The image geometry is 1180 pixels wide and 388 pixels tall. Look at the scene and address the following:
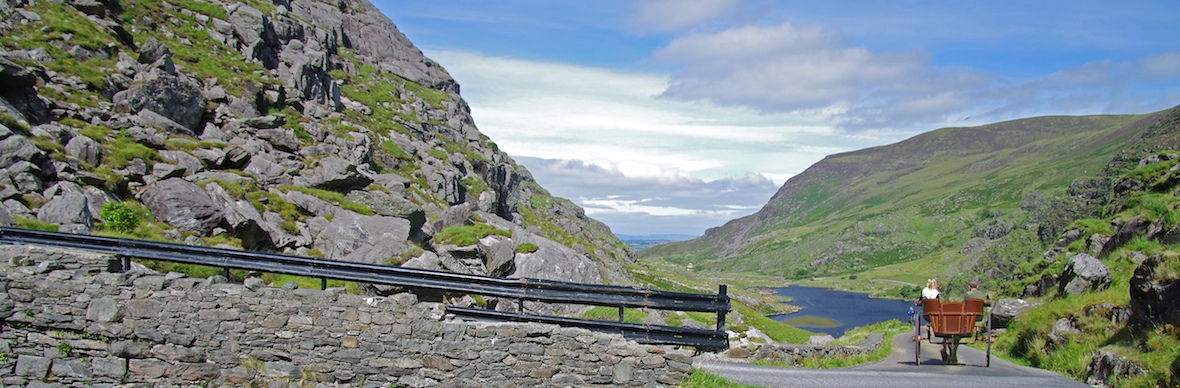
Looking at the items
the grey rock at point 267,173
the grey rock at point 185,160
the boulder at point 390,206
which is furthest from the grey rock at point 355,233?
the grey rock at point 185,160

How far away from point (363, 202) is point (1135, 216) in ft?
95.4

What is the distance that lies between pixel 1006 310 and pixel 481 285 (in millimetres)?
18051

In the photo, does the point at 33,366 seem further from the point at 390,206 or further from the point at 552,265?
the point at 390,206

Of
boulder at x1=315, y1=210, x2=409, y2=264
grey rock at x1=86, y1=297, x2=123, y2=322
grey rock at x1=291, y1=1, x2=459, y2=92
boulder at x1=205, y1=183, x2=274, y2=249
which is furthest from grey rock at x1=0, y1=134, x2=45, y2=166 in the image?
grey rock at x1=291, y1=1, x2=459, y2=92

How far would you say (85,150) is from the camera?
20.8m

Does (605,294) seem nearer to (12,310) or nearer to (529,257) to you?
(12,310)

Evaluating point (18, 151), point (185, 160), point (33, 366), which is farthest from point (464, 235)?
point (33, 366)

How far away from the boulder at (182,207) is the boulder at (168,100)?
9521 millimetres

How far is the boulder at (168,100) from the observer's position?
27.6 m

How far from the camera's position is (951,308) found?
44.5 feet

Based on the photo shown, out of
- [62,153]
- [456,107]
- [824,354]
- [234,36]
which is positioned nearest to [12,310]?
[62,153]

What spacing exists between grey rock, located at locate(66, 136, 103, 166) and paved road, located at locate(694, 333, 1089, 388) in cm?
2112

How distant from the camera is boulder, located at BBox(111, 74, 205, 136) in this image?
27.6m

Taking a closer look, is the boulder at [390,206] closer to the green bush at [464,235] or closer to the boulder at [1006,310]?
the green bush at [464,235]
